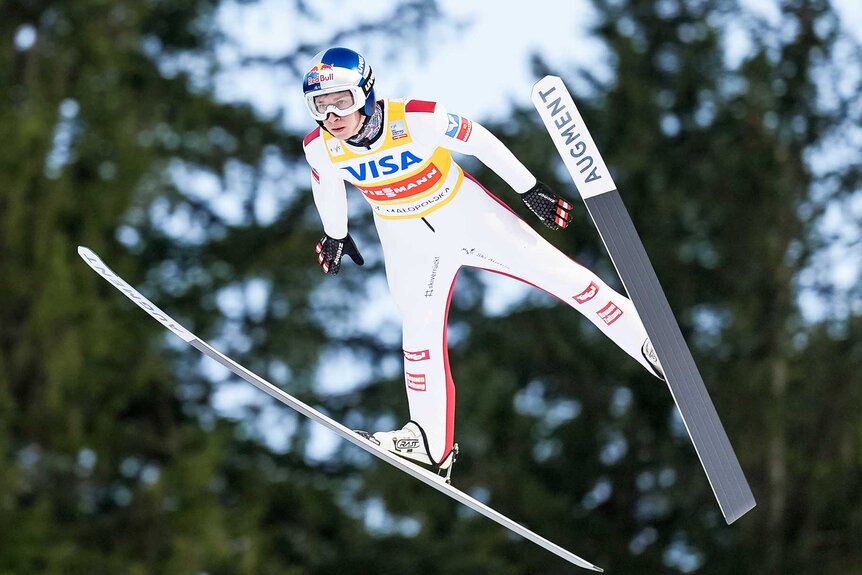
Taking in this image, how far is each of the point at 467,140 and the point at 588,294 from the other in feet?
2.01

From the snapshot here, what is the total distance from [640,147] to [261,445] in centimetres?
461

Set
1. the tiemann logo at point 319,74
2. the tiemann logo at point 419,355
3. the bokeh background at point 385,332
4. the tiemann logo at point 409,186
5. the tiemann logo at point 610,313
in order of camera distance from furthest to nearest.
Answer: the bokeh background at point 385,332 → the tiemann logo at point 419,355 → the tiemann logo at point 610,313 → the tiemann logo at point 409,186 → the tiemann logo at point 319,74

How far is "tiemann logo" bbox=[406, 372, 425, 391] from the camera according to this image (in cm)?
490

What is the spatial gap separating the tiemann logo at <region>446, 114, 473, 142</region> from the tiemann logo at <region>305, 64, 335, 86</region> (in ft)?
1.33

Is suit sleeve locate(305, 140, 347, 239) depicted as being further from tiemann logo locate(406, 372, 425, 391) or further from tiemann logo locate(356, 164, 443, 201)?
tiemann logo locate(406, 372, 425, 391)

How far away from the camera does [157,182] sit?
48.3ft

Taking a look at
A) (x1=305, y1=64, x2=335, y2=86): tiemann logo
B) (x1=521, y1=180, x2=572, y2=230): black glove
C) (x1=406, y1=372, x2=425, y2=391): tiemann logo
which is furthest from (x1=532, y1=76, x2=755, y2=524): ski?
(x1=406, y1=372, x2=425, y2=391): tiemann logo

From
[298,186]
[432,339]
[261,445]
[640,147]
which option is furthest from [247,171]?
[432,339]

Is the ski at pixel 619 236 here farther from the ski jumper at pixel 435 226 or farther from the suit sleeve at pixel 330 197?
the suit sleeve at pixel 330 197

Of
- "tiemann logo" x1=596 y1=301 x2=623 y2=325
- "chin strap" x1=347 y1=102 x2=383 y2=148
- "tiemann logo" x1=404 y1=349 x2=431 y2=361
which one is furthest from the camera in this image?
"tiemann logo" x1=404 y1=349 x2=431 y2=361

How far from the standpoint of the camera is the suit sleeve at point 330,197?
4.72 m

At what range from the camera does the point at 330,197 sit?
4820 millimetres

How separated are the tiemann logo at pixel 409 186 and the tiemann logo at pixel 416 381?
1.98ft

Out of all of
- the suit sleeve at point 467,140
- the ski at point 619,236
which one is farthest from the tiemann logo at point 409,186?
the ski at point 619,236
